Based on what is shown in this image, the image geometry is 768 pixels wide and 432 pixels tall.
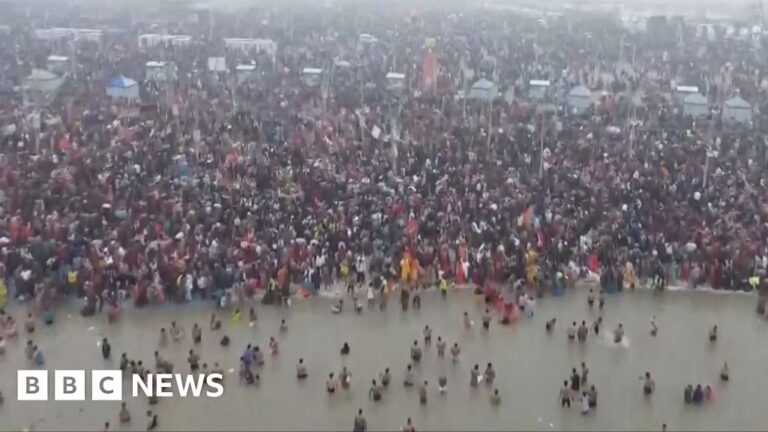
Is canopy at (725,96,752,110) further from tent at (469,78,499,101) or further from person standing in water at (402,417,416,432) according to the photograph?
person standing in water at (402,417,416,432)

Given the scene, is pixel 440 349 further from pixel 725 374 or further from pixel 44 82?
pixel 44 82

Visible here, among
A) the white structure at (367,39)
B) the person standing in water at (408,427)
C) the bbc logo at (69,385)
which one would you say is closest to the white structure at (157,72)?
the white structure at (367,39)

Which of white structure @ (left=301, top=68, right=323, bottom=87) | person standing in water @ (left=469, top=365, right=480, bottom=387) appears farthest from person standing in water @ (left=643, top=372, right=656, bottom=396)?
white structure @ (left=301, top=68, right=323, bottom=87)

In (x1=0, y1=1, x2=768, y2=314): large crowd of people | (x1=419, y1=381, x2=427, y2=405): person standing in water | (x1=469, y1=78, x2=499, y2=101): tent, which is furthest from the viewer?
(x1=469, y1=78, x2=499, y2=101): tent

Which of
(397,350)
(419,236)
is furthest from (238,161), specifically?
(397,350)

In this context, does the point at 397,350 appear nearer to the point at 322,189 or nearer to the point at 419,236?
the point at 419,236
